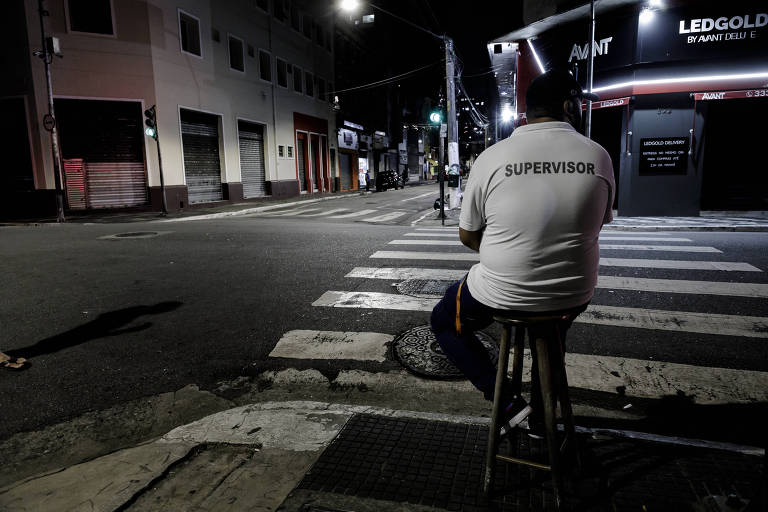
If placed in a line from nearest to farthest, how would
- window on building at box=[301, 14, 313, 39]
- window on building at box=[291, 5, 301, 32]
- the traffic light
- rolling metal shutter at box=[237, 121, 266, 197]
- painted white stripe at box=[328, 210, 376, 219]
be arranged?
painted white stripe at box=[328, 210, 376, 219], the traffic light, rolling metal shutter at box=[237, 121, 266, 197], window on building at box=[291, 5, 301, 32], window on building at box=[301, 14, 313, 39]

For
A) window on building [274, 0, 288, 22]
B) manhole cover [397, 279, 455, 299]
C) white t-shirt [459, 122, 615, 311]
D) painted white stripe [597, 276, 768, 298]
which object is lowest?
painted white stripe [597, 276, 768, 298]

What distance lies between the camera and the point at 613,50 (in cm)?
1505

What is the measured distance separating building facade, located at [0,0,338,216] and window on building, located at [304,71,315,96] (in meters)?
5.01

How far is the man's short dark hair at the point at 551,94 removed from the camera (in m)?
2.19

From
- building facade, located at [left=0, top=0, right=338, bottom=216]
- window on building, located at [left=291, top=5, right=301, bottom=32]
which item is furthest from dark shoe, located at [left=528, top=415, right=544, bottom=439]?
window on building, located at [left=291, top=5, right=301, bottom=32]

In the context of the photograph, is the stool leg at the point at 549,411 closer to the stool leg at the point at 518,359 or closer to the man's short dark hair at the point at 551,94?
the stool leg at the point at 518,359

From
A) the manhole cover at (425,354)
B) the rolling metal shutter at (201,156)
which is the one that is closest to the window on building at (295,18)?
the rolling metal shutter at (201,156)

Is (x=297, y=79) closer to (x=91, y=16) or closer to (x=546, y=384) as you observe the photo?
(x=91, y=16)

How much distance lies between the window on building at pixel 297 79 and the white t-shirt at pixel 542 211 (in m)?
31.1

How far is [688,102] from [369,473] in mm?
15913

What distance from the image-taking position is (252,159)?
2638cm

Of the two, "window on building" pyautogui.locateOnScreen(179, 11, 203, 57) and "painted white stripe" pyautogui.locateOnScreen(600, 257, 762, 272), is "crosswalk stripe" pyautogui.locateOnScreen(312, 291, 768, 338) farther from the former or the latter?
"window on building" pyautogui.locateOnScreen(179, 11, 203, 57)

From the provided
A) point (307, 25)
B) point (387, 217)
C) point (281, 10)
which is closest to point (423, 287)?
point (387, 217)

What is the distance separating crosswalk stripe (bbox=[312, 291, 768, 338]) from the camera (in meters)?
4.74
